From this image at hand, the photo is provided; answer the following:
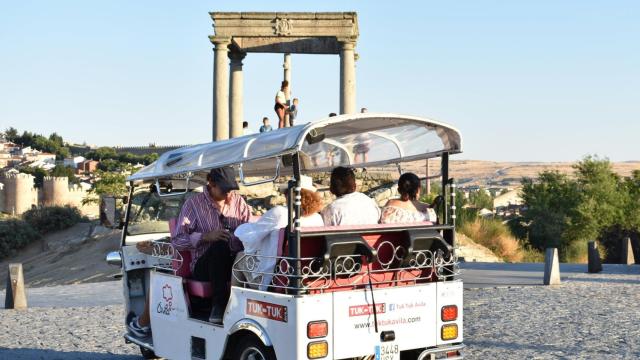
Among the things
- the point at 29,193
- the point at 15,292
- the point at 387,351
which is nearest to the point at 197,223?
the point at 387,351

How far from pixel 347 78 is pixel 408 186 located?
30.8m

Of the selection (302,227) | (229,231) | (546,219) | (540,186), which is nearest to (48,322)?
(229,231)

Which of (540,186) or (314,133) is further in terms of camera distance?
(540,186)

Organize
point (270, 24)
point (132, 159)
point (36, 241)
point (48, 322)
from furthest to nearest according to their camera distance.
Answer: point (132, 159)
point (36, 241)
point (270, 24)
point (48, 322)

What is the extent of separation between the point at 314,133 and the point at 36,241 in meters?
53.2

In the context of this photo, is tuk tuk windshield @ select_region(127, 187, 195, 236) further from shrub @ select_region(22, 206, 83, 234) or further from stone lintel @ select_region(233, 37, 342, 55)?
shrub @ select_region(22, 206, 83, 234)

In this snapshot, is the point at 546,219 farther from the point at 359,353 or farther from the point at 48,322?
the point at 359,353

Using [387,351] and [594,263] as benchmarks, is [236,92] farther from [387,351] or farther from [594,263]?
[387,351]

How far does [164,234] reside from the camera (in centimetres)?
1129

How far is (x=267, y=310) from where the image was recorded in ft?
25.1

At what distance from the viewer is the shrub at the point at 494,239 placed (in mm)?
39844

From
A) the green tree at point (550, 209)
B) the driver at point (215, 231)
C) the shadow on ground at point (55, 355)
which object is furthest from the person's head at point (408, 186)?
the green tree at point (550, 209)

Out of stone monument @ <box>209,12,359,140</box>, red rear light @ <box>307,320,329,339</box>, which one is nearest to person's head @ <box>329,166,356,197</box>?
red rear light @ <box>307,320,329,339</box>

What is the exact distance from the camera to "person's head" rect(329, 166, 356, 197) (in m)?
8.54
